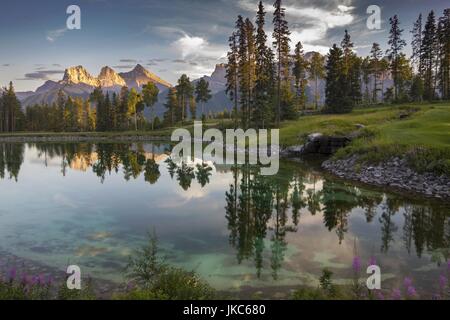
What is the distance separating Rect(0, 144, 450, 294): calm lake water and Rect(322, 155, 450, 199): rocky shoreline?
1.83 m

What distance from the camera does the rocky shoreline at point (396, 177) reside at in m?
21.1

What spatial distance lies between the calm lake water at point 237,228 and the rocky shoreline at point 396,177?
6.02 feet

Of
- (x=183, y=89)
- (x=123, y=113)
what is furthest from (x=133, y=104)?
(x=183, y=89)

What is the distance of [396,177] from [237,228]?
14.3 metres

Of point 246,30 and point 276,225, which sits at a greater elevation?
point 246,30

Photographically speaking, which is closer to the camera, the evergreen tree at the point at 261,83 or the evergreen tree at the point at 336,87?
the evergreen tree at the point at 261,83

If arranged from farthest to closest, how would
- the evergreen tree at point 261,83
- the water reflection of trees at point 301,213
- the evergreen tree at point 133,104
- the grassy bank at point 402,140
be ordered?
1. the evergreen tree at point 133,104
2. the evergreen tree at point 261,83
3. the grassy bank at point 402,140
4. the water reflection of trees at point 301,213

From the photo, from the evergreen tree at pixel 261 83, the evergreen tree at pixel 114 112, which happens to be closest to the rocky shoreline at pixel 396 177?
the evergreen tree at pixel 261 83

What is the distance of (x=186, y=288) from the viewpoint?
8219 mm

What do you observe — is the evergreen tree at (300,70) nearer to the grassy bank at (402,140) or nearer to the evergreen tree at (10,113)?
the grassy bank at (402,140)

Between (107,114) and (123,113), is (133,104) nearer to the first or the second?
(123,113)
